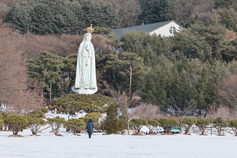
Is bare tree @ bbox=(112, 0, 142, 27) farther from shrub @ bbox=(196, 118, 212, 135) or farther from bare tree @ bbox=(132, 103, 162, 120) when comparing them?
shrub @ bbox=(196, 118, 212, 135)

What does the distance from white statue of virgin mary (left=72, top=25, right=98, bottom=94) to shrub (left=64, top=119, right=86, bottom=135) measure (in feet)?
47.5

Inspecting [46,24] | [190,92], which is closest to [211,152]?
[190,92]

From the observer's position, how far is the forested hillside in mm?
31281

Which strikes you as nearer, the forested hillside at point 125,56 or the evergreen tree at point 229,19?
the forested hillside at point 125,56

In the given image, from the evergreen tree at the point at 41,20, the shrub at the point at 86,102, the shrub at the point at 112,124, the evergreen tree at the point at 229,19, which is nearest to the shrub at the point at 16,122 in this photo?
the shrub at the point at 112,124

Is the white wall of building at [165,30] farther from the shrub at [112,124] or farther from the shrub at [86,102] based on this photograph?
the shrub at [112,124]

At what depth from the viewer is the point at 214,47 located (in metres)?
45.5

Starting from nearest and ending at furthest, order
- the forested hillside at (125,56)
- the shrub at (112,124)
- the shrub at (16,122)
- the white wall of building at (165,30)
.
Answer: the shrub at (16,122) → the shrub at (112,124) → the forested hillside at (125,56) → the white wall of building at (165,30)

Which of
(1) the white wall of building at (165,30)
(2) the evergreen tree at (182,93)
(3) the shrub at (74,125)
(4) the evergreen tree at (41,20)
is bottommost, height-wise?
(3) the shrub at (74,125)

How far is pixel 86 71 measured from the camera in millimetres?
33562

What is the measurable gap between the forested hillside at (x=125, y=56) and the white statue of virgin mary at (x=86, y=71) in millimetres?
3645

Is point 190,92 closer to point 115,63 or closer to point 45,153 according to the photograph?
point 115,63

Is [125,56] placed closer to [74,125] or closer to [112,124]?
[112,124]

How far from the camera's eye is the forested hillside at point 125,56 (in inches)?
1232
